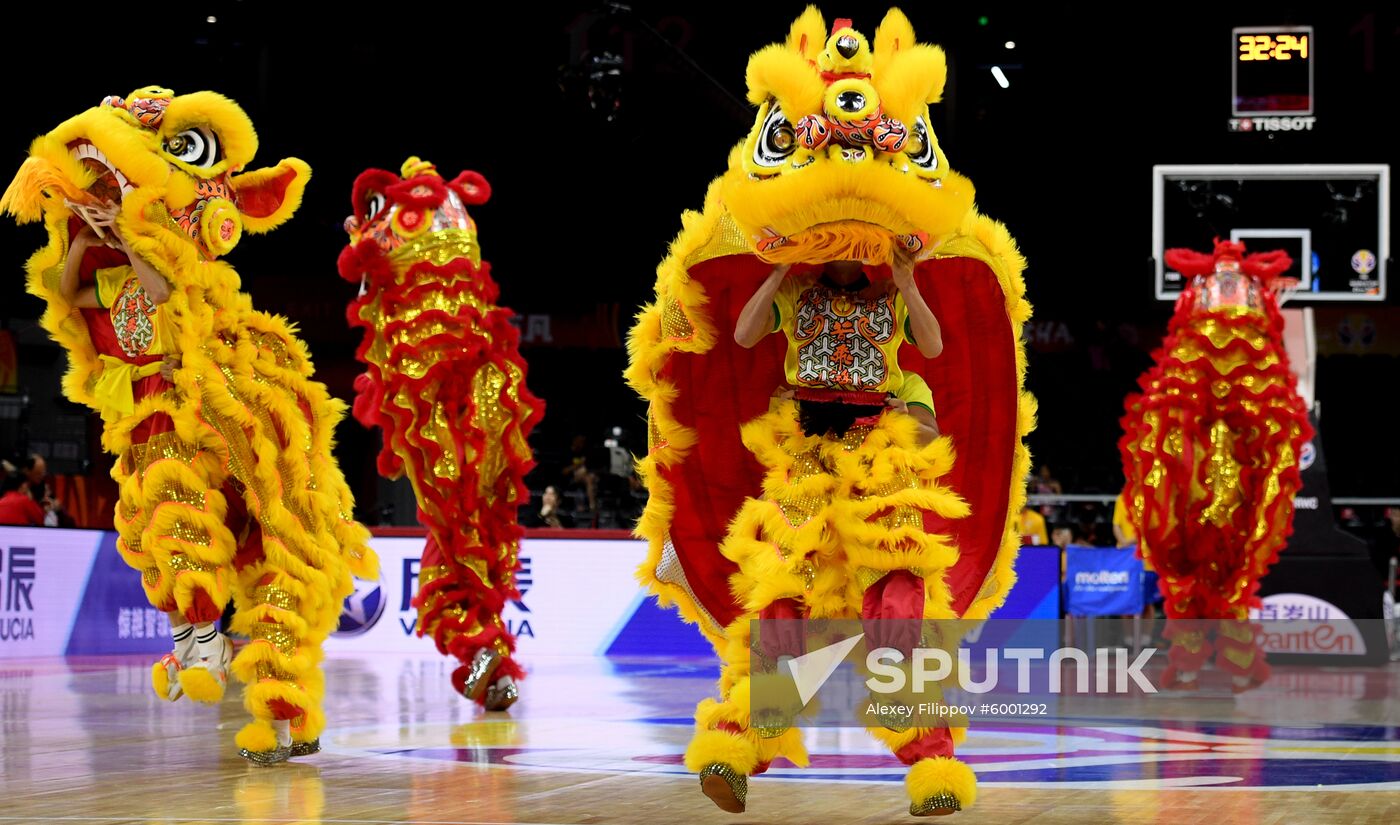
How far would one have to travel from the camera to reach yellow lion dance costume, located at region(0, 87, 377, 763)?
4.38 meters

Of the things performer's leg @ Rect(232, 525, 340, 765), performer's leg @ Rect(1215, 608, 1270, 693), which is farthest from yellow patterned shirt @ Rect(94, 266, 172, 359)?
performer's leg @ Rect(1215, 608, 1270, 693)

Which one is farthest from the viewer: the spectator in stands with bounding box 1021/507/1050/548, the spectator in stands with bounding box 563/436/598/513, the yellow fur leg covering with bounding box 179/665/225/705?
the spectator in stands with bounding box 563/436/598/513

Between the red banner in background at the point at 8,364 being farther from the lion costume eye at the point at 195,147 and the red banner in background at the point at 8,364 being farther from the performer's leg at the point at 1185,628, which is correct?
the performer's leg at the point at 1185,628

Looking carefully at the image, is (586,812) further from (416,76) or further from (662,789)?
(416,76)

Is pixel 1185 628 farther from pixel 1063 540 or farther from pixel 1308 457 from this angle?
pixel 1063 540

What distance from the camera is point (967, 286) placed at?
4.01m

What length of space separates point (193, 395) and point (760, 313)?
1.79 m

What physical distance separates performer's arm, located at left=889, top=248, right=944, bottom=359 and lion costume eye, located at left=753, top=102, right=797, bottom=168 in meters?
0.34

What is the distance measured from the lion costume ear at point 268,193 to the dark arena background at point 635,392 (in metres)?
1.72

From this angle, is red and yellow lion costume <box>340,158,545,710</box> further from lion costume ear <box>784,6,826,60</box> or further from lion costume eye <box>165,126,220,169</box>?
lion costume ear <box>784,6,826,60</box>

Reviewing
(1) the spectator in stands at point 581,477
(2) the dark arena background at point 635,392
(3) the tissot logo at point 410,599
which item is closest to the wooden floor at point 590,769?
(2) the dark arena background at point 635,392

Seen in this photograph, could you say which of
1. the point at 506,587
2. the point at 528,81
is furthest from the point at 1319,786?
the point at 528,81

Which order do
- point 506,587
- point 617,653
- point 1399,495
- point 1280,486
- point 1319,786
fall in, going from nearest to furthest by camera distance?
point 1319,786
point 506,587
point 1280,486
point 617,653
point 1399,495

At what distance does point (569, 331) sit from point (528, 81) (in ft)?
14.5
